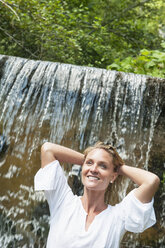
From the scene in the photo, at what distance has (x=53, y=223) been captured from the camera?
161 cm

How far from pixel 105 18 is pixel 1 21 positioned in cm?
383

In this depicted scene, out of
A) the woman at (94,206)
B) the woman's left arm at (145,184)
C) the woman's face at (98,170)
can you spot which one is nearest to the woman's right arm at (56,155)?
the woman at (94,206)

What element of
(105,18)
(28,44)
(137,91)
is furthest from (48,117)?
(105,18)

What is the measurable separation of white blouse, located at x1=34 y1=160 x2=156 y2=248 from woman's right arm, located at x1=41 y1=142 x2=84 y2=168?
102 millimetres

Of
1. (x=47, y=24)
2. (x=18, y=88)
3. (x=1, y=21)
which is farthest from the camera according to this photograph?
(x=1, y=21)

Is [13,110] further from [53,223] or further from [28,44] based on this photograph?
[28,44]

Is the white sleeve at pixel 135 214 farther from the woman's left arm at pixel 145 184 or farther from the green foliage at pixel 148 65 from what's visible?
the green foliage at pixel 148 65

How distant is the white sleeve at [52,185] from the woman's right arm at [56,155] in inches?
2.3

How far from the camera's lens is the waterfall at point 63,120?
3941mm

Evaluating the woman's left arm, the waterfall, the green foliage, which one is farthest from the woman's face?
the green foliage

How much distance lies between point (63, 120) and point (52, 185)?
2.61 m

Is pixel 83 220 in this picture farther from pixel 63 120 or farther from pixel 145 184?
pixel 63 120

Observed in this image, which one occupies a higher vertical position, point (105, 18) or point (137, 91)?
point (105, 18)

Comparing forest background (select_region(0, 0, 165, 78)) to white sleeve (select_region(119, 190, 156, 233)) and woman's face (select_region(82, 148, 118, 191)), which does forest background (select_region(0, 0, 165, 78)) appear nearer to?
woman's face (select_region(82, 148, 118, 191))
